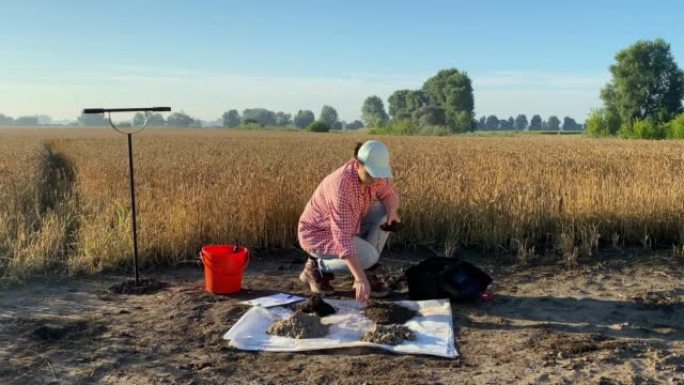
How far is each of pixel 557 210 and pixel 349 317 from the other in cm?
331

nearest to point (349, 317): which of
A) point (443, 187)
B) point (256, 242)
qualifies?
point (256, 242)

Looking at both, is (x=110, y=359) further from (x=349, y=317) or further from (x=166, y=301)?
(x=349, y=317)

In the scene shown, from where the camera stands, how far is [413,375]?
10.1 feet

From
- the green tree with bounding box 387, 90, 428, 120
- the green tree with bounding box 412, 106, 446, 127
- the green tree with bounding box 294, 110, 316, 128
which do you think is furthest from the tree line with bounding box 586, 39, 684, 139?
the green tree with bounding box 294, 110, 316, 128

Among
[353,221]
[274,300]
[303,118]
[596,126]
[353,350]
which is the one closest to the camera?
[353,350]

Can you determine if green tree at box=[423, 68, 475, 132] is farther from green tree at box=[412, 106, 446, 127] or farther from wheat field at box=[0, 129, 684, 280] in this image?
wheat field at box=[0, 129, 684, 280]

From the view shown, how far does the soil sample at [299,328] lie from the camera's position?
365cm

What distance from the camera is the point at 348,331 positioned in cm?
373

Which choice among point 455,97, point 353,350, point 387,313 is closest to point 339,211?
point 387,313

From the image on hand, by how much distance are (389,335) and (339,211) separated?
1.00 m

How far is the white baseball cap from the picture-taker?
3.93 metres

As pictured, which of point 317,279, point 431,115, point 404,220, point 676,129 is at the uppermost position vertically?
point 431,115

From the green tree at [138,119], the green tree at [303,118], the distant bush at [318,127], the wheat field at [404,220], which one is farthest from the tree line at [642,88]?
the green tree at [303,118]

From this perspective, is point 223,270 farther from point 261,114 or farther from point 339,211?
point 261,114
